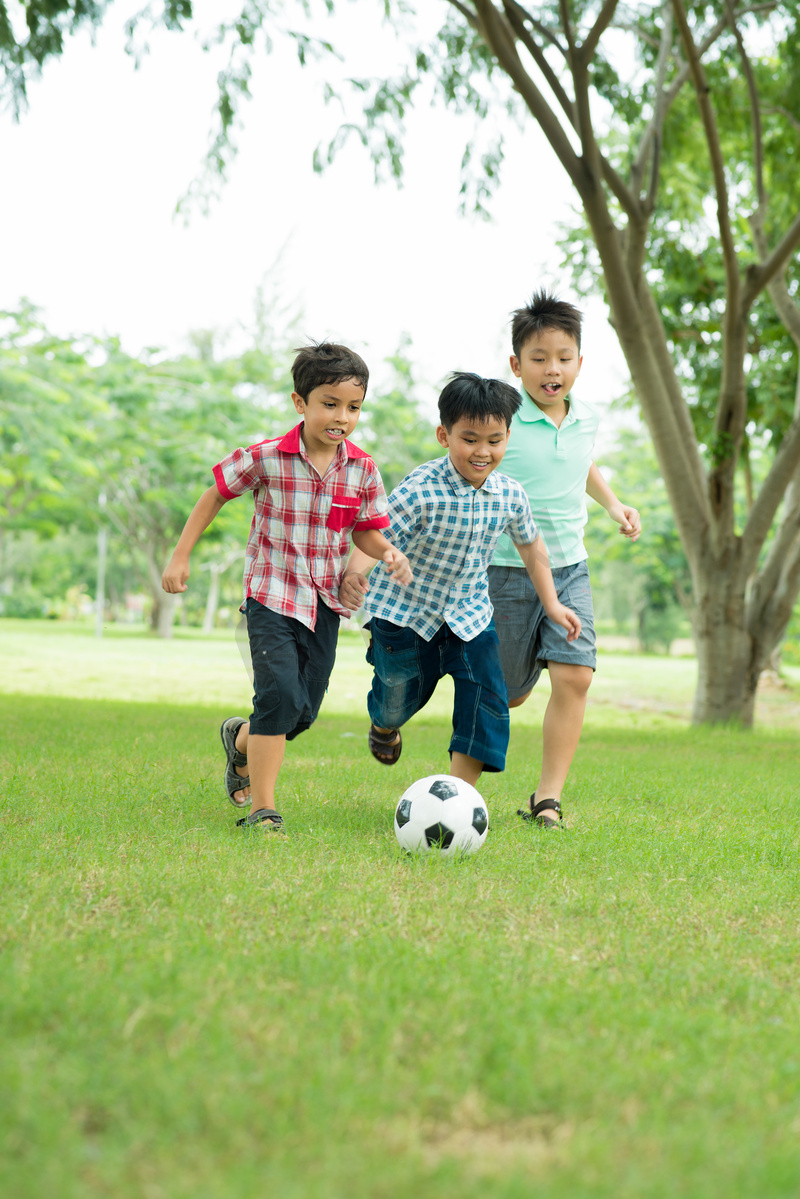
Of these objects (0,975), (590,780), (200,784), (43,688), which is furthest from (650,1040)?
(43,688)

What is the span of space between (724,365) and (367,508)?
21.2ft

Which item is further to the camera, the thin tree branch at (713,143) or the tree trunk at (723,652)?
the tree trunk at (723,652)

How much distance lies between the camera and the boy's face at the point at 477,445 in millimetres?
4078

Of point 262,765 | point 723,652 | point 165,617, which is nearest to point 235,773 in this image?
point 262,765

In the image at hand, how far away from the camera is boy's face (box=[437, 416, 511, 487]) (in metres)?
4.08

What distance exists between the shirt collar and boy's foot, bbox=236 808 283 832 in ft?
6.67

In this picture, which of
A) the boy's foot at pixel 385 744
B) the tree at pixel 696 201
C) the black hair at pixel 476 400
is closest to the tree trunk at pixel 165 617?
the tree at pixel 696 201

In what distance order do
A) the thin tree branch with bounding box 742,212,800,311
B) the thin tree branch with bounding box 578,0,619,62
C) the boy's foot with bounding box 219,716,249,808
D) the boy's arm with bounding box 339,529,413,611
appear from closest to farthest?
1. the boy's arm with bounding box 339,529,413,611
2. the boy's foot with bounding box 219,716,249,808
3. the thin tree branch with bounding box 578,0,619,62
4. the thin tree branch with bounding box 742,212,800,311

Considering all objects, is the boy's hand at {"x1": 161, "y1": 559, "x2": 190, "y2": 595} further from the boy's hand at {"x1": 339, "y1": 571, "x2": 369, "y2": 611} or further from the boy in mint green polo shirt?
the boy in mint green polo shirt

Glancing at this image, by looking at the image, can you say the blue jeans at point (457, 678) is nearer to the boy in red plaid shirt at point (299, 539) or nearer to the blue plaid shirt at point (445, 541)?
the blue plaid shirt at point (445, 541)

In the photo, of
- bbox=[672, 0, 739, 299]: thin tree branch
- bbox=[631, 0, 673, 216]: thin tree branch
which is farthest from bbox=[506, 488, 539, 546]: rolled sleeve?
bbox=[672, 0, 739, 299]: thin tree branch

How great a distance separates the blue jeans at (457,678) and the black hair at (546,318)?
4.32ft

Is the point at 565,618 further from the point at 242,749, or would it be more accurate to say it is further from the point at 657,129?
the point at 657,129

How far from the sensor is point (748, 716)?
392 inches
